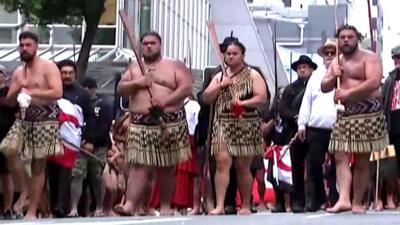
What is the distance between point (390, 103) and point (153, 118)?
3.38 m

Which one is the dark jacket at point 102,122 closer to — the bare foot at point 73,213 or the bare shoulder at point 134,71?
the bare foot at point 73,213

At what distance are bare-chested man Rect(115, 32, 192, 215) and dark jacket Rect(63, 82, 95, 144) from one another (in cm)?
226

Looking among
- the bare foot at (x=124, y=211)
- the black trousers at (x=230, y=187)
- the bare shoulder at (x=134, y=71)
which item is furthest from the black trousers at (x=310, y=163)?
the bare foot at (x=124, y=211)

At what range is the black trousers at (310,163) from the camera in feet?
49.0

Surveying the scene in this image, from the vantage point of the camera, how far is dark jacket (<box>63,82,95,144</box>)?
16375mm

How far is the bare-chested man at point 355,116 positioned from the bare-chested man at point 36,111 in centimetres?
292

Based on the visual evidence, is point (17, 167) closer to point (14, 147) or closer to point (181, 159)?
point (14, 147)

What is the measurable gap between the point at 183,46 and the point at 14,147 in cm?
3265

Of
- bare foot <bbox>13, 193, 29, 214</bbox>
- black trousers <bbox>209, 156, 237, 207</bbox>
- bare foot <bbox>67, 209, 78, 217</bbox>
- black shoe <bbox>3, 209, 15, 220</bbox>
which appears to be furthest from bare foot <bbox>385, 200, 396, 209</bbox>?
black shoe <bbox>3, 209, 15, 220</bbox>

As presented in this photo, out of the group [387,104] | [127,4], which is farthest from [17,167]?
[127,4]

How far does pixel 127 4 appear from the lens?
128 ft

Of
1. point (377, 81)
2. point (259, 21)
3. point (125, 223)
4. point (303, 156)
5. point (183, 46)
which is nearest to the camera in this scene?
point (125, 223)

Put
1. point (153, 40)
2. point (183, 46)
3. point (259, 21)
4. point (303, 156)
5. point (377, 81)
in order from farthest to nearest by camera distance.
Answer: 1. point (259, 21)
2. point (183, 46)
3. point (303, 156)
4. point (153, 40)
5. point (377, 81)

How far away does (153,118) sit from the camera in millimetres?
13914
